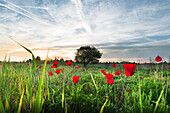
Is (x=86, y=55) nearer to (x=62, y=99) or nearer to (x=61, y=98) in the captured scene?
(x=61, y=98)

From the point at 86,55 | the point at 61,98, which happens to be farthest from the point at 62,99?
the point at 86,55

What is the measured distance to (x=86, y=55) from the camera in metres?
16.9

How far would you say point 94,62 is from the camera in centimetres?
1752

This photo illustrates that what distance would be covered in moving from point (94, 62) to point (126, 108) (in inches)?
606

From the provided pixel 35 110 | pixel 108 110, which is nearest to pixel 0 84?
A: pixel 35 110

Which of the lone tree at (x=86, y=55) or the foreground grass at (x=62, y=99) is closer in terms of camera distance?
the foreground grass at (x=62, y=99)

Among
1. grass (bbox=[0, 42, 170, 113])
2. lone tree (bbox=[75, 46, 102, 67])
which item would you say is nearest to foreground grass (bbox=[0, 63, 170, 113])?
grass (bbox=[0, 42, 170, 113])

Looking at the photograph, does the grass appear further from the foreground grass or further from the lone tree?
the lone tree

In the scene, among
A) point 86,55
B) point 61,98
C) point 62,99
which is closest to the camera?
point 62,99

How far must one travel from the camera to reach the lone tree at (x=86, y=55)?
16.9 metres

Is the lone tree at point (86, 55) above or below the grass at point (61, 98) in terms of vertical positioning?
above

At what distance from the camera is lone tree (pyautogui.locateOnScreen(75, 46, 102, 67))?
664 inches

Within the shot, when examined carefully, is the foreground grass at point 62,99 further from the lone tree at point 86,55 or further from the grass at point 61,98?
the lone tree at point 86,55

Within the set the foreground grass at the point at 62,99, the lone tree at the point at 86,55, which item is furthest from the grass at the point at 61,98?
the lone tree at the point at 86,55
